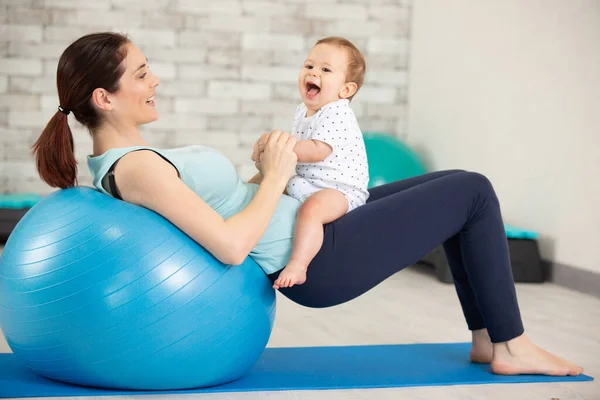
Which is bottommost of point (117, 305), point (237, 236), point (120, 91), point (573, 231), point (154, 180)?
point (573, 231)

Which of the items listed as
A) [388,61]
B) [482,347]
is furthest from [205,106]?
[482,347]

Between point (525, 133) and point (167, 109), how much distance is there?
256cm

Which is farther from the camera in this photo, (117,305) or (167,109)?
(167,109)

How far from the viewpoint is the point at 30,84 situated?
555 cm

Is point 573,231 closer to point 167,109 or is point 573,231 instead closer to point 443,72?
point 443,72

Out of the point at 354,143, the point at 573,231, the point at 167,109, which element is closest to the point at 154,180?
the point at 354,143

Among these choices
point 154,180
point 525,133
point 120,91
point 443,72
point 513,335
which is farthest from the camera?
point 443,72

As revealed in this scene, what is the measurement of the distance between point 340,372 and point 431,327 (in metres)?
0.90

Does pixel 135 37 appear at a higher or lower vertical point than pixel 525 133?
higher

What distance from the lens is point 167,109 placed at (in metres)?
5.73

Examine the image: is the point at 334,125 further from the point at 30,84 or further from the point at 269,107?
the point at 30,84

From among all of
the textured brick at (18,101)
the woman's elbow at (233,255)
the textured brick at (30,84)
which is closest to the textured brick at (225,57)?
the textured brick at (30,84)

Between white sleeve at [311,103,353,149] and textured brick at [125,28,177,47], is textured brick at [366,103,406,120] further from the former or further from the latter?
white sleeve at [311,103,353,149]

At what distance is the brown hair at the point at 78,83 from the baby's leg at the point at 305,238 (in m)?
0.56
